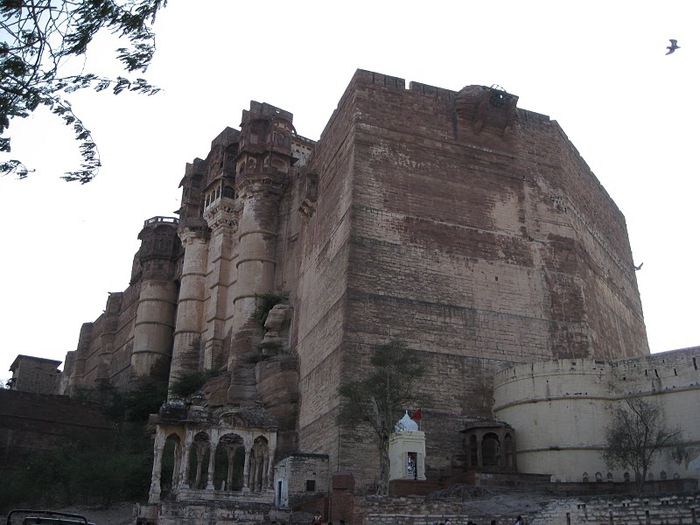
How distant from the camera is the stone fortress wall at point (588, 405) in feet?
61.0

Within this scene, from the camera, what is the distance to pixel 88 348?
52.2 m

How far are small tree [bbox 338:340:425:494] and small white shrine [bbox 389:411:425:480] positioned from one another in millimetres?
412

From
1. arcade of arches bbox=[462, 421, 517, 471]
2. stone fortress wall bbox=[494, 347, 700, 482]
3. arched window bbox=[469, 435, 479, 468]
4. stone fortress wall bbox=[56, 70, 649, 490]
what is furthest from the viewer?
stone fortress wall bbox=[56, 70, 649, 490]

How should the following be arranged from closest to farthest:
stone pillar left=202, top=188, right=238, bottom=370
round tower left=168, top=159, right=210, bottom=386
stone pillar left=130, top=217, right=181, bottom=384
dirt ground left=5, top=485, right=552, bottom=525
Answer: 1. dirt ground left=5, top=485, right=552, bottom=525
2. stone pillar left=202, top=188, right=238, bottom=370
3. round tower left=168, top=159, right=210, bottom=386
4. stone pillar left=130, top=217, right=181, bottom=384

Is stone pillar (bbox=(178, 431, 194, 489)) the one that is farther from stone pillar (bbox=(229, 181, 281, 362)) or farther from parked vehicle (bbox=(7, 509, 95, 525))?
stone pillar (bbox=(229, 181, 281, 362))

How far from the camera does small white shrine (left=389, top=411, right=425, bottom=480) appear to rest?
18.1m

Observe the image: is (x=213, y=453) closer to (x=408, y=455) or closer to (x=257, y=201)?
(x=408, y=455)

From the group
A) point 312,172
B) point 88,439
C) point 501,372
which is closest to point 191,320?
point 88,439

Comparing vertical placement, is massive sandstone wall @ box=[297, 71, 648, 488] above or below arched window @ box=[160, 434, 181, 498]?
above

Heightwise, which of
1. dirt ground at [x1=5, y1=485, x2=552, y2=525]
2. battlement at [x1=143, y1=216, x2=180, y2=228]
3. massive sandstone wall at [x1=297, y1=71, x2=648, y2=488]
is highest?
battlement at [x1=143, y1=216, x2=180, y2=228]

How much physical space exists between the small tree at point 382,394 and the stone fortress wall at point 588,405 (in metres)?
3.38

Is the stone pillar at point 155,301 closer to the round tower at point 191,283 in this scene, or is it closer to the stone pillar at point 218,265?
the round tower at point 191,283

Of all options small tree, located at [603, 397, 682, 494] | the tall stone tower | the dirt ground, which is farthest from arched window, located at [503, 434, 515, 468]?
the tall stone tower

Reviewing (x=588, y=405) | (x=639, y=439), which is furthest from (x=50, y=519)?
(x=588, y=405)
